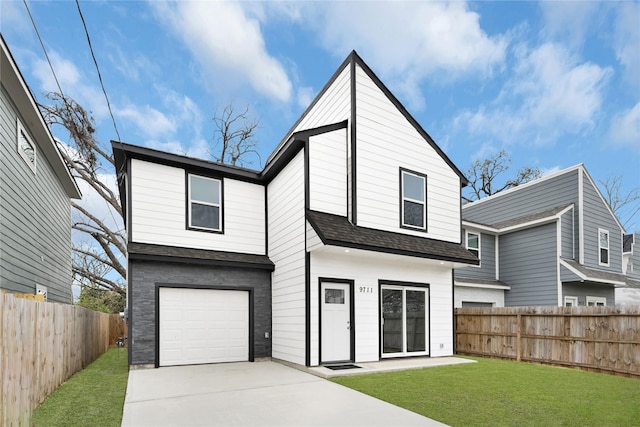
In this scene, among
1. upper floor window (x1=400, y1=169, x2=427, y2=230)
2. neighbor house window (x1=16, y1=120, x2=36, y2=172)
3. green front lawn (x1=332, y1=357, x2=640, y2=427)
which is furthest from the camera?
upper floor window (x1=400, y1=169, x2=427, y2=230)

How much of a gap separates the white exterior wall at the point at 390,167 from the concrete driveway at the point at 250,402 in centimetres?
405

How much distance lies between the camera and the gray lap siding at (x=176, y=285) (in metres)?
8.39

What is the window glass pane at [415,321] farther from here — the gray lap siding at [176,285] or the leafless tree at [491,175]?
the leafless tree at [491,175]

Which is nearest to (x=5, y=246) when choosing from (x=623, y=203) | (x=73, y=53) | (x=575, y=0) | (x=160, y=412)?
(x=73, y=53)

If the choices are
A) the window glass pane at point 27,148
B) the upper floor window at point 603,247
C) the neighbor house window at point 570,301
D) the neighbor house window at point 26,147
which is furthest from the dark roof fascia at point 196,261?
the upper floor window at point 603,247

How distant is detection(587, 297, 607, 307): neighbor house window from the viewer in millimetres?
14505

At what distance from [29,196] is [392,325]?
8834 millimetres

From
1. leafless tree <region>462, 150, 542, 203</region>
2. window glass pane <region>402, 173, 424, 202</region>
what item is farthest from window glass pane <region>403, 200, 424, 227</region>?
leafless tree <region>462, 150, 542, 203</region>

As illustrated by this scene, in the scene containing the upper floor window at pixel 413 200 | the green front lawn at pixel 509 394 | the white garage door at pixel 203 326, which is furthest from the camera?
the upper floor window at pixel 413 200

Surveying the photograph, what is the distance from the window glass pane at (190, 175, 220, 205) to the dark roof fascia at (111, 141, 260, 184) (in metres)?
0.22

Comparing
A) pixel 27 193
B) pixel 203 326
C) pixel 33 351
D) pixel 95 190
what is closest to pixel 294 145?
pixel 203 326

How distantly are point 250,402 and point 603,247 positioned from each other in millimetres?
15324

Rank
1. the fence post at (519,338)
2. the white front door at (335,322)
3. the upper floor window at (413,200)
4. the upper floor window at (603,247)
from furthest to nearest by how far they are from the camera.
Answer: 1. the upper floor window at (603,247)
2. the upper floor window at (413,200)
3. the fence post at (519,338)
4. the white front door at (335,322)

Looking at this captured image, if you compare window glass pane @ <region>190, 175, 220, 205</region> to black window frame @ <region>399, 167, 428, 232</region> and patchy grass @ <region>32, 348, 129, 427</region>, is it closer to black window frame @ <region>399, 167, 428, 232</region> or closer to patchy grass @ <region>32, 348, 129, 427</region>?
patchy grass @ <region>32, 348, 129, 427</region>
